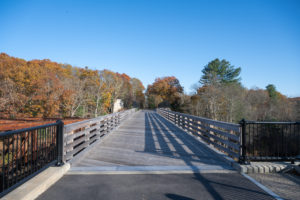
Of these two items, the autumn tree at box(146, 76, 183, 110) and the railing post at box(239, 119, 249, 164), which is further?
the autumn tree at box(146, 76, 183, 110)

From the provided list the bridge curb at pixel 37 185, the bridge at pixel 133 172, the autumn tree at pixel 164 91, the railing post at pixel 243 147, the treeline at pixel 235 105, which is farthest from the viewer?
the autumn tree at pixel 164 91

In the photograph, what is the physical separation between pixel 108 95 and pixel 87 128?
29753 mm

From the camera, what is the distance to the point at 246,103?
3256 centimetres

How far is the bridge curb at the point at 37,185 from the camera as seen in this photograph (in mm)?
2506

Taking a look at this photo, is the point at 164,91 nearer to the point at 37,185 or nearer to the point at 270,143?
the point at 270,143

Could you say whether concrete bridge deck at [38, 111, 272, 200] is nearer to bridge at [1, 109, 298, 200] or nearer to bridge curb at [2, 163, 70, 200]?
bridge at [1, 109, 298, 200]

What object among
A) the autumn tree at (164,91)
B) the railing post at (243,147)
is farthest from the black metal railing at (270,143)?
the autumn tree at (164,91)

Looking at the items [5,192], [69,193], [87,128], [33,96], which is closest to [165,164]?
[69,193]

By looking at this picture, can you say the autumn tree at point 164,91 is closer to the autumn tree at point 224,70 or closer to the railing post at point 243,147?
the autumn tree at point 224,70

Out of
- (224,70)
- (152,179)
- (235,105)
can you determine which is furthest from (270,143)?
(224,70)

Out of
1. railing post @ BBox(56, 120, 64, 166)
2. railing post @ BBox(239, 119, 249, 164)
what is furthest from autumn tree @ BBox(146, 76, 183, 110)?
railing post @ BBox(56, 120, 64, 166)

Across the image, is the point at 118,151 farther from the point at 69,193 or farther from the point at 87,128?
the point at 69,193

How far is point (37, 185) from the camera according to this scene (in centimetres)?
280

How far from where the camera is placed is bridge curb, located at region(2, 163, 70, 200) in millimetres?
2506
